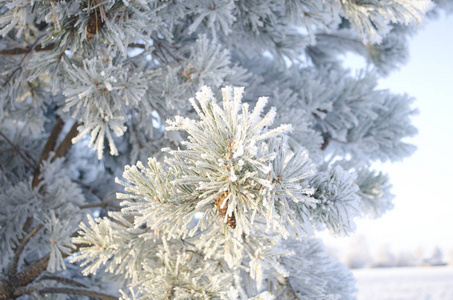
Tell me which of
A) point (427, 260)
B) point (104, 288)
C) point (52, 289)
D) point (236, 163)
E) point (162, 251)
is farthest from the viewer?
point (427, 260)

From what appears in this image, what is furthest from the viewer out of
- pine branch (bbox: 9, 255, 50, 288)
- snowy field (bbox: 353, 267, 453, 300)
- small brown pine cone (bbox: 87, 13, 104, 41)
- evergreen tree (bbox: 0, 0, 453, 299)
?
snowy field (bbox: 353, 267, 453, 300)

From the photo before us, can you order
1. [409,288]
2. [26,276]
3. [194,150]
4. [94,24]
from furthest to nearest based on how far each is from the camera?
[409,288] < [26,276] < [94,24] < [194,150]

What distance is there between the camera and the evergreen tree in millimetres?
501

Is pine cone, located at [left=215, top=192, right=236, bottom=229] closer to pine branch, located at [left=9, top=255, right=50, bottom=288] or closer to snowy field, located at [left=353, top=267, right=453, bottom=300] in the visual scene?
pine branch, located at [left=9, top=255, right=50, bottom=288]

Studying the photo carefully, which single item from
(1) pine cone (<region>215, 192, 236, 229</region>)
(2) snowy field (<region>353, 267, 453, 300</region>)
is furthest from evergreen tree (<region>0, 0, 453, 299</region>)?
(2) snowy field (<region>353, 267, 453, 300</region>)

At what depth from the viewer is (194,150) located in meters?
0.50

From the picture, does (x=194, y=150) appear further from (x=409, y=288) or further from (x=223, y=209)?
(x=409, y=288)

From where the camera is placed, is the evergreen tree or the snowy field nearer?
the evergreen tree

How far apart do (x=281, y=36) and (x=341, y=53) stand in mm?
1272

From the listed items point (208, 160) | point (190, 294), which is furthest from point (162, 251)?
point (208, 160)

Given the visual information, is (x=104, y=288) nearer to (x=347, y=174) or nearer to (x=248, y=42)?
(x=248, y=42)

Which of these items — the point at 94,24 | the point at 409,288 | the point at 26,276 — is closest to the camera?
the point at 94,24

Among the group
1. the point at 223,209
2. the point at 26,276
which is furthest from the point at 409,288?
the point at 223,209

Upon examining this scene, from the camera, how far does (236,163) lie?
0.49 metres
